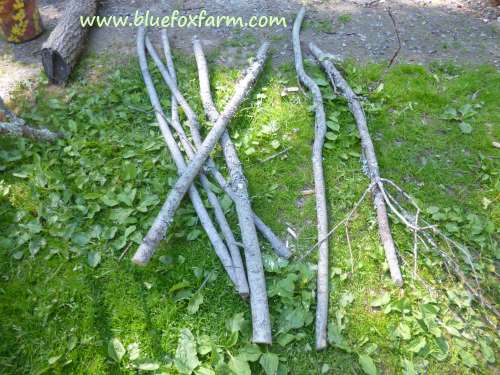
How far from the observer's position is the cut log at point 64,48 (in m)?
4.96

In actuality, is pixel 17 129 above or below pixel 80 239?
above

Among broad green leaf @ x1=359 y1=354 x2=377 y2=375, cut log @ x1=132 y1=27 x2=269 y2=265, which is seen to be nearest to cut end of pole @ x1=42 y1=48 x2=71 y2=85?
cut log @ x1=132 y1=27 x2=269 y2=265

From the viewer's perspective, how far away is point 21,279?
3.21 meters

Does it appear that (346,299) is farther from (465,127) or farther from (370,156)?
(465,127)

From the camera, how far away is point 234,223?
11.8 feet

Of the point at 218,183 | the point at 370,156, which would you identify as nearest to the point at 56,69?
the point at 218,183

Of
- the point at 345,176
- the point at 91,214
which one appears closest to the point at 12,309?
the point at 91,214

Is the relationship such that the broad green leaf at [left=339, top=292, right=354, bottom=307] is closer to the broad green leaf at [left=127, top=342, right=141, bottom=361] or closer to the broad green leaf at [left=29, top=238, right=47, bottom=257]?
the broad green leaf at [left=127, top=342, right=141, bottom=361]

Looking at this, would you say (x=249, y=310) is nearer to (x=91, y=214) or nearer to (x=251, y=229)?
(x=251, y=229)

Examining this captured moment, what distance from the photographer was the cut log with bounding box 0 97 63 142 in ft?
12.8

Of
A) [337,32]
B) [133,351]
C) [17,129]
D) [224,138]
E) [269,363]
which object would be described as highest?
[337,32]

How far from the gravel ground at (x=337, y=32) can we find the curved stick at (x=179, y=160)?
0.66 metres

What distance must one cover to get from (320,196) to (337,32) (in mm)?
3490

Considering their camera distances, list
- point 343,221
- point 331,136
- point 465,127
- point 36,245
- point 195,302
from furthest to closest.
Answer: point 465,127 → point 331,136 → point 343,221 → point 36,245 → point 195,302
